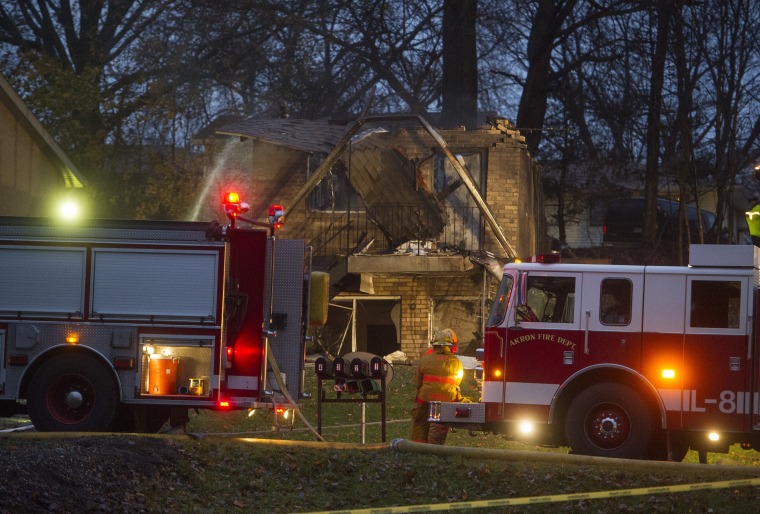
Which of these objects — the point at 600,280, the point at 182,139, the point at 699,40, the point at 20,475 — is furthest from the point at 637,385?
the point at 182,139

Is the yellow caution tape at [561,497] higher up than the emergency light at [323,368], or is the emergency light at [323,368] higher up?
the emergency light at [323,368]

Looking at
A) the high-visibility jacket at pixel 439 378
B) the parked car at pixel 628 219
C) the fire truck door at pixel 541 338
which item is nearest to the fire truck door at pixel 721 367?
the fire truck door at pixel 541 338

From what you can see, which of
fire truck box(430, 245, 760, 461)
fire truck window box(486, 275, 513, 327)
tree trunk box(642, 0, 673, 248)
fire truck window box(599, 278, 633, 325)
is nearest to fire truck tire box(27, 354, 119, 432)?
fire truck box(430, 245, 760, 461)

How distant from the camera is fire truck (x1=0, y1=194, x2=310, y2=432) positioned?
1203 centimetres

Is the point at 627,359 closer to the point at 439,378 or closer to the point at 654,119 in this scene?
the point at 439,378

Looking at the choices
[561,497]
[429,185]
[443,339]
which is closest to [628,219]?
[429,185]

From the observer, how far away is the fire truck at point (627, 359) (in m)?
11.4

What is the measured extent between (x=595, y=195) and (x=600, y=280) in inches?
995

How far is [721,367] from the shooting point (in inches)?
450

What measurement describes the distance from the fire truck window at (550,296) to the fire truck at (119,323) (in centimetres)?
286

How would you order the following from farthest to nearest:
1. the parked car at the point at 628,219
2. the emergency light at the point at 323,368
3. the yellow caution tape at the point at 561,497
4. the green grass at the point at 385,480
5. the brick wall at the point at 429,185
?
the parked car at the point at 628,219, the brick wall at the point at 429,185, the emergency light at the point at 323,368, the green grass at the point at 385,480, the yellow caution tape at the point at 561,497

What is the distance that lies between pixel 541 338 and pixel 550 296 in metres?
0.45

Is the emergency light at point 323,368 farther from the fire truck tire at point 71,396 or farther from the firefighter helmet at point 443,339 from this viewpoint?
the fire truck tire at point 71,396

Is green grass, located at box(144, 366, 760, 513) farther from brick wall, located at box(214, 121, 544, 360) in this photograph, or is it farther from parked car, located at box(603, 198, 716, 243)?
parked car, located at box(603, 198, 716, 243)
